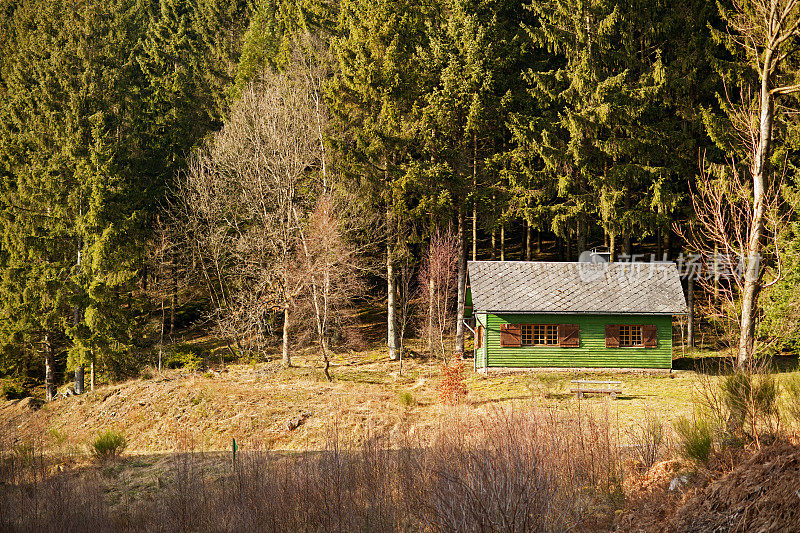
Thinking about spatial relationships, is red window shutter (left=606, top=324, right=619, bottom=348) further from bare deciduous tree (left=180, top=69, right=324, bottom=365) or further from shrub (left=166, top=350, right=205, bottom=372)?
shrub (left=166, top=350, right=205, bottom=372)

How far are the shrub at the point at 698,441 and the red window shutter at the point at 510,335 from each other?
1453 cm

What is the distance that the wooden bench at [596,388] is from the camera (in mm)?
17406

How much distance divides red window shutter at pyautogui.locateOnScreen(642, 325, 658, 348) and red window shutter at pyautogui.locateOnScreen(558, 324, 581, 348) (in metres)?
2.25

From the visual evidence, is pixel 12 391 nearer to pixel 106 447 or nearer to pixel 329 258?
pixel 106 447

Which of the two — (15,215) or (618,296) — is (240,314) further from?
(618,296)

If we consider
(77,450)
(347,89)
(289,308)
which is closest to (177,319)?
(289,308)

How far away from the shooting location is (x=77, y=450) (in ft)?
54.0

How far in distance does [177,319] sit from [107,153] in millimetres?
11604

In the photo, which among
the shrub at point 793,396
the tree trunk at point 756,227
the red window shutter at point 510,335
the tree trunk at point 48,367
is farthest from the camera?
the tree trunk at point 48,367

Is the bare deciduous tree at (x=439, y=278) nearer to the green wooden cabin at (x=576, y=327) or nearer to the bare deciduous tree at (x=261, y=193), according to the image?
the green wooden cabin at (x=576, y=327)

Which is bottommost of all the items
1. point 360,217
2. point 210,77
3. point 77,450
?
point 77,450

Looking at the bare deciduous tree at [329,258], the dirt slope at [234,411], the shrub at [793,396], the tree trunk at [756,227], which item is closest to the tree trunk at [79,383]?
the dirt slope at [234,411]

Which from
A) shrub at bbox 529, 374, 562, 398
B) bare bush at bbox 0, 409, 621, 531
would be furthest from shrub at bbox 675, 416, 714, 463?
shrub at bbox 529, 374, 562, 398

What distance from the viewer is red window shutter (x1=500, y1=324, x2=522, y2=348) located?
2297 centimetres
